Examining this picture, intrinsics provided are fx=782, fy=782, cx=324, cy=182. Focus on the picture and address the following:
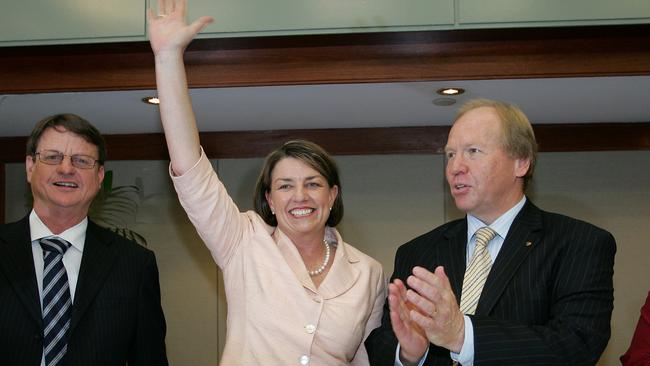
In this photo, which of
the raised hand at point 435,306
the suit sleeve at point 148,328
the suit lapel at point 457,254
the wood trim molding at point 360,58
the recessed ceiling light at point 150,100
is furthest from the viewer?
the recessed ceiling light at point 150,100

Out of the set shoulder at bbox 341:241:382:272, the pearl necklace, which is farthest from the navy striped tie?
shoulder at bbox 341:241:382:272

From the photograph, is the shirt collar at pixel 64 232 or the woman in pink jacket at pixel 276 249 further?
the shirt collar at pixel 64 232

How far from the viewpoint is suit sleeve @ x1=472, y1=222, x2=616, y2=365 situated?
5.71ft

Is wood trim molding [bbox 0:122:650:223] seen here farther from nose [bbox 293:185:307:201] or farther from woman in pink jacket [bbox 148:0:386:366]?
nose [bbox 293:185:307:201]

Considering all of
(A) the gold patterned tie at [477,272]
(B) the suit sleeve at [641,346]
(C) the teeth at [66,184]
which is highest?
(C) the teeth at [66,184]

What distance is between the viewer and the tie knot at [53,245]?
7.22 feet

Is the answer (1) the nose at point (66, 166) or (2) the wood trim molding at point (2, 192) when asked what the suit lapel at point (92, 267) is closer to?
(1) the nose at point (66, 166)

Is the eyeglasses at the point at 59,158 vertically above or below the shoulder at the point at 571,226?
above

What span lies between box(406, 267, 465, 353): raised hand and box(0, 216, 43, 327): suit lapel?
1040mm

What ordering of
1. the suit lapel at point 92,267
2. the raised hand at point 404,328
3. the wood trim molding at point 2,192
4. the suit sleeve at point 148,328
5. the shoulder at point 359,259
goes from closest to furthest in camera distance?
the raised hand at point 404,328, the suit lapel at point 92,267, the suit sleeve at point 148,328, the shoulder at point 359,259, the wood trim molding at point 2,192

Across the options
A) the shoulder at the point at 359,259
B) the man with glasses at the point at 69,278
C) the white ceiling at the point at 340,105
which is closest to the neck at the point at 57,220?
the man with glasses at the point at 69,278

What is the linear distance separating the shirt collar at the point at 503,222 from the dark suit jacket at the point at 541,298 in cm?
2

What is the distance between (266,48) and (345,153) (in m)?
1.18

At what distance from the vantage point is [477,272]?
1.99 metres
